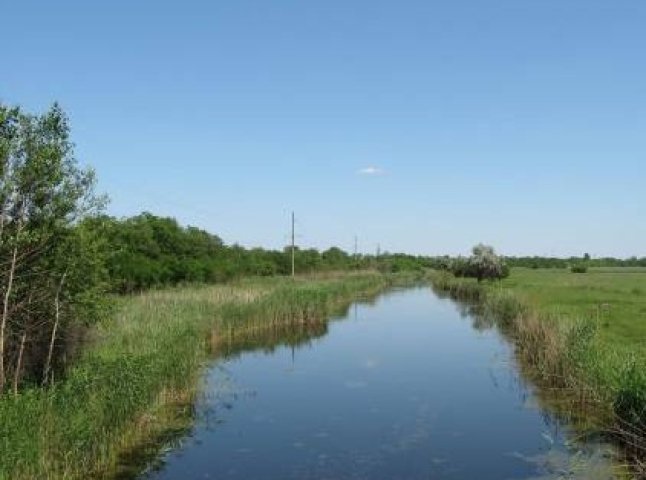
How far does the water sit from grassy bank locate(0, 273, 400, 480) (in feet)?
3.12

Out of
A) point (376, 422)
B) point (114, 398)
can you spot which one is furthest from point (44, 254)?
point (376, 422)

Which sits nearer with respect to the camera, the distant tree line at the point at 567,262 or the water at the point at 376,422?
the water at the point at 376,422

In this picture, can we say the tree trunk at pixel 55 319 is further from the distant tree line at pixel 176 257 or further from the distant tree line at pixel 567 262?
the distant tree line at pixel 567 262

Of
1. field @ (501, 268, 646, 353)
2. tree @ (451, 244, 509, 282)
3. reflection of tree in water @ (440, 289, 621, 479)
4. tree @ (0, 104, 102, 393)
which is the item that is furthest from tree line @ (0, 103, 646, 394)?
tree @ (451, 244, 509, 282)

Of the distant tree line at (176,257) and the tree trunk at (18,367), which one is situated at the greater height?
the distant tree line at (176,257)

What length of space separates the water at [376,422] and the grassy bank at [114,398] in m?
0.95

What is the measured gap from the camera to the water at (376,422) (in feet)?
51.4

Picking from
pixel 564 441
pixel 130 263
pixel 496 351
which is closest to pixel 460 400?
pixel 564 441

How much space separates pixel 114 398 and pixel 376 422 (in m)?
7.75

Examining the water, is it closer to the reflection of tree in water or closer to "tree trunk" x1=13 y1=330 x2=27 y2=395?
the reflection of tree in water

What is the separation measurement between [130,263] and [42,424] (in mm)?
36744

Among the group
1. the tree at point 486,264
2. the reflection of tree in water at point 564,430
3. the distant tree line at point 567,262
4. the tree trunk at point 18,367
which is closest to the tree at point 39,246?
the tree trunk at point 18,367

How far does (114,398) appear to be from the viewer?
1523 cm

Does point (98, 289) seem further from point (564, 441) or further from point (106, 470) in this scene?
point (564, 441)
